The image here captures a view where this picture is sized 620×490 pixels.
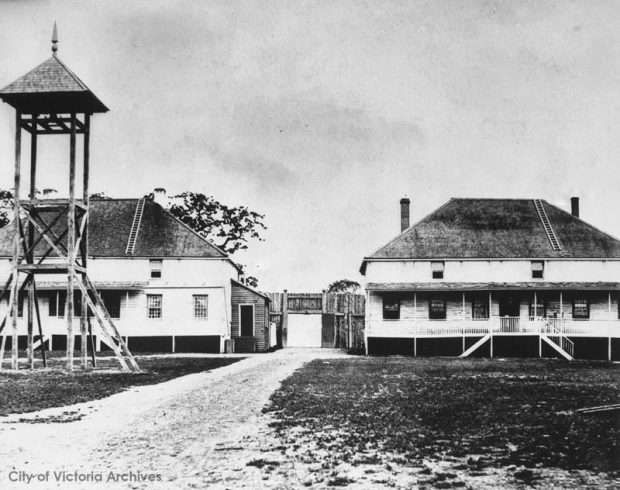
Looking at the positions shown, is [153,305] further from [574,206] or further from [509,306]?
Result: [574,206]

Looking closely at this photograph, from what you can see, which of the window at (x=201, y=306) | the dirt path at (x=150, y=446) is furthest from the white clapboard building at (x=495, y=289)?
the dirt path at (x=150, y=446)

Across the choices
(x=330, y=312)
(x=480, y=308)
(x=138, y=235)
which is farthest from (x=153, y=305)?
(x=480, y=308)

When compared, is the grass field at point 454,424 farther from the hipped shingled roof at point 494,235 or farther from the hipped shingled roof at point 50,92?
the hipped shingled roof at point 494,235

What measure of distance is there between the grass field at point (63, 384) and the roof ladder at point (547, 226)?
77.0 ft

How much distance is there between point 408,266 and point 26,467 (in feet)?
107

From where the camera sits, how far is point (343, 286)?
8275 cm

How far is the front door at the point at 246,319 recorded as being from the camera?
4334 centimetres

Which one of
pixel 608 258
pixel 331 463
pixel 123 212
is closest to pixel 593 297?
pixel 608 258

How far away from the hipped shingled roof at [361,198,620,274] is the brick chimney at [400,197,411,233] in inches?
92.6

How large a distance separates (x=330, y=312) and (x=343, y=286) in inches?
1359

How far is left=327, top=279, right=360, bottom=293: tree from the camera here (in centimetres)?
8176

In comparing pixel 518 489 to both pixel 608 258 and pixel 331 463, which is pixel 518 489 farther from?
pixel 608 258

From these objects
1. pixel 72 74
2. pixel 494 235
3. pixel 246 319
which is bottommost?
pixel 246 319

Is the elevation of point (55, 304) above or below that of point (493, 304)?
below
